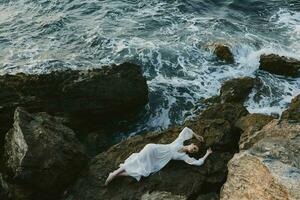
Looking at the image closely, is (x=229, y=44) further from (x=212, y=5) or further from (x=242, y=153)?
(x=242, y=153)

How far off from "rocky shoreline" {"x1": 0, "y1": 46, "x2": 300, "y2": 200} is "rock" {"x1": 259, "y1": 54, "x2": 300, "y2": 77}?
298 cm

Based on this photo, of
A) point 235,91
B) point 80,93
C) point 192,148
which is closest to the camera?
point 192,148

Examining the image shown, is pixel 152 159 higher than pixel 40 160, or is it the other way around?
pixel 40 160

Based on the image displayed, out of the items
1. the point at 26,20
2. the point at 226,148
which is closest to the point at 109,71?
the point at 226,148

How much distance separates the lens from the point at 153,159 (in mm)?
10133

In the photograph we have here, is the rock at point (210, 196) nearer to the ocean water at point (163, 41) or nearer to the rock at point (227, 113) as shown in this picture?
the rock at point (227, 113)

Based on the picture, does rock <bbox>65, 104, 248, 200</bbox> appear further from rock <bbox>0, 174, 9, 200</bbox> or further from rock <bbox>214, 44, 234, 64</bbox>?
rock <bbox>214, 44, 234, 64</bbox>

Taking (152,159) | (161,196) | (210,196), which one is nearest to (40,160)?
(152,159)

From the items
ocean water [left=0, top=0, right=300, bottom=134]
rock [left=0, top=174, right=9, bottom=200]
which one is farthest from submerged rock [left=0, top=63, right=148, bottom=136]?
rock [left=0, top=174, right=9, bottom=200]

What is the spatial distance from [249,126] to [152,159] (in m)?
2.65

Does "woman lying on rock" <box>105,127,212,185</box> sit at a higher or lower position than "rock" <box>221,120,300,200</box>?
lower

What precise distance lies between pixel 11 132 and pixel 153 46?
32.5ft

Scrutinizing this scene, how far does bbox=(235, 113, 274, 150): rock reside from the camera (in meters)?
9.67

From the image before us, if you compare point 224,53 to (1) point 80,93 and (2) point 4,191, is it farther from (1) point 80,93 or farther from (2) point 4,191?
(2) point 4,191
